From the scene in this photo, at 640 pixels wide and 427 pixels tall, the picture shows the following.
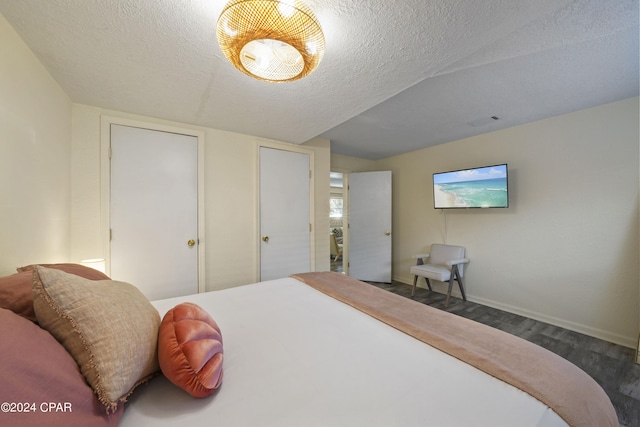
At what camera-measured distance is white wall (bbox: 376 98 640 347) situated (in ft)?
7.33

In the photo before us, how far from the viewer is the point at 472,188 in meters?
3.15

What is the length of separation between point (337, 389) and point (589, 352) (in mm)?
2789

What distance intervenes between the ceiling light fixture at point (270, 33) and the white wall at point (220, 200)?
1.62m

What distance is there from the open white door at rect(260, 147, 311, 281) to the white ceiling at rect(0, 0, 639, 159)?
498 millimetres

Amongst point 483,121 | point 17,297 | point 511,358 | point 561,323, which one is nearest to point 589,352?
point 561,323

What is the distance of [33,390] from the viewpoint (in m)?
0.50

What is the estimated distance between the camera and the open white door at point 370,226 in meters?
4.22

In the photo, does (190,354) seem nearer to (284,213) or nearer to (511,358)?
(511,358)

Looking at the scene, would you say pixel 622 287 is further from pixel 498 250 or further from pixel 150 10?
pixel 150 10

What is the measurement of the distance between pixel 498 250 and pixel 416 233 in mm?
1205

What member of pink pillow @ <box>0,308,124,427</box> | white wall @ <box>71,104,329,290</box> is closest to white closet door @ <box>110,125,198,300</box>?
white wall @ <box>71,104,329,290</box>

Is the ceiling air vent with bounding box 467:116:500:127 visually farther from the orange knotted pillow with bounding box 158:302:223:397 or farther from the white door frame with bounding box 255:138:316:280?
the orange knotted pillow with bounding box 158:302:223:397

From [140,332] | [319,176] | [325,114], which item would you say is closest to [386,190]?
[319,176]

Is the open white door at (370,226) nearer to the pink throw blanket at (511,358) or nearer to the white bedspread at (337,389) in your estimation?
the pink throw blanket at (511,358)
